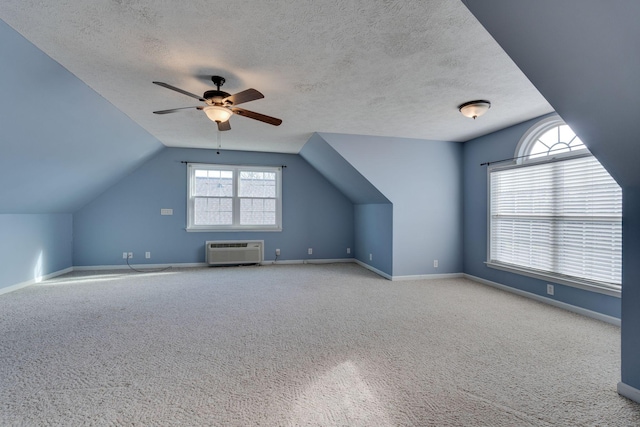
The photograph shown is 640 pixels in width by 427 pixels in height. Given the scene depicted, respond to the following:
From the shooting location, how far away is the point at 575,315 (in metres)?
3.01

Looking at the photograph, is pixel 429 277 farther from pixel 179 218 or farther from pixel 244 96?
pixel 179 218

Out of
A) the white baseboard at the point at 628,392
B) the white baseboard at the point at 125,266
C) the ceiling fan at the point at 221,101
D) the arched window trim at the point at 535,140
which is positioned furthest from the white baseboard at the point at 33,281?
the arched window trim at the point at 535,140

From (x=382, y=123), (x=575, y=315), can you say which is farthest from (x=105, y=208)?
(x=575, y=315)

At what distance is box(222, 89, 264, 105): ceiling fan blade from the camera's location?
225 cm

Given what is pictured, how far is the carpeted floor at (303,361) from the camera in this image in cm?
156

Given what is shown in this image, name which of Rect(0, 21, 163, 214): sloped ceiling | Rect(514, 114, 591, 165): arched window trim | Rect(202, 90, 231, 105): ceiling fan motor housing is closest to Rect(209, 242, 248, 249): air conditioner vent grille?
Rect(0, 21, 163, 214): sloped ceiling

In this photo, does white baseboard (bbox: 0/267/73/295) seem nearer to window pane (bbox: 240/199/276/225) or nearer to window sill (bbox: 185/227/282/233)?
window sill (bbox: 185/227/282/233)

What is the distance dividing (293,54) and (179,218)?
4.46 metres

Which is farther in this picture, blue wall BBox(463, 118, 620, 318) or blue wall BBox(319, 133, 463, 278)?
blue wall BBox(319, 133, 463, 278)

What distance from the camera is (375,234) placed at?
17.1 ft

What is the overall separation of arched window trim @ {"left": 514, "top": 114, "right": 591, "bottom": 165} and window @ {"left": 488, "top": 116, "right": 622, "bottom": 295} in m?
0.01

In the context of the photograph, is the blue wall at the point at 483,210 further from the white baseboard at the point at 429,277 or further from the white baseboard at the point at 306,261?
the white baseboard at the point at 306,261

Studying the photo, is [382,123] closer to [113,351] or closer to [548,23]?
[548,23]

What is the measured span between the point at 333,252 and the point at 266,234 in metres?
1.54
